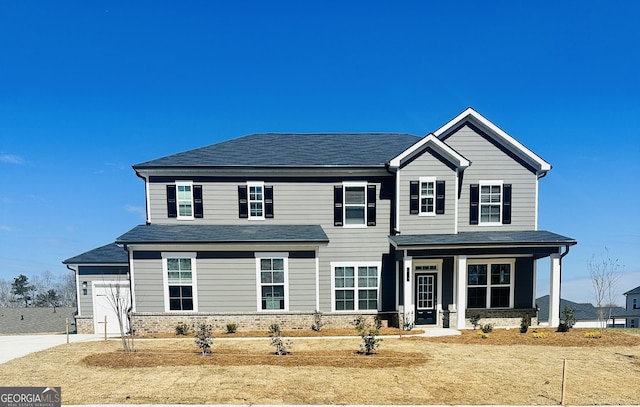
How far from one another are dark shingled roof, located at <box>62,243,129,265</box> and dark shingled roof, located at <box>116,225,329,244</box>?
1.78 meters

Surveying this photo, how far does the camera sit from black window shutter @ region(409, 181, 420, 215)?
51.5 ft

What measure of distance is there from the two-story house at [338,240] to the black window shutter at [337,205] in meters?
0.05

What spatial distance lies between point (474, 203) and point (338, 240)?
7.16 meters

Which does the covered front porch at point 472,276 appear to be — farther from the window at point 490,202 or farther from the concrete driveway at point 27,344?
the concrete driveway at point 27,344

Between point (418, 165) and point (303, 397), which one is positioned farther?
point (418, 165)

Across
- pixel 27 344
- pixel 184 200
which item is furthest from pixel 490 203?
pixel 27 344

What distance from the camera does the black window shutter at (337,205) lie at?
Result: 53.3ft

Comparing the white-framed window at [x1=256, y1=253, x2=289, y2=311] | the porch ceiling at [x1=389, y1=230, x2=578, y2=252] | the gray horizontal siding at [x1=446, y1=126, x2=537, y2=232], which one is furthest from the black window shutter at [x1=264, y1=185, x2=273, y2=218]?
the gray horizontal siding at [x1=446, y1=126, x2=537, y2=232]

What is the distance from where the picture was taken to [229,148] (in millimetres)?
18031

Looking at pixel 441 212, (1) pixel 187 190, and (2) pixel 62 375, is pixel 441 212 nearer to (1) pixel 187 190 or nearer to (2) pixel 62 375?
(1) pixel 187 190

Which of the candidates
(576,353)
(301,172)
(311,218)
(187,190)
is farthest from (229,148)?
(576,353)

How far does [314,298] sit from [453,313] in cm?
652

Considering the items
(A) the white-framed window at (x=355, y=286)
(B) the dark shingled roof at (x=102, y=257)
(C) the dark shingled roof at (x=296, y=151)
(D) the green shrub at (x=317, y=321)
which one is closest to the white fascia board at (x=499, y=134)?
(C) the dark shingled roof at (x=296, y=151)

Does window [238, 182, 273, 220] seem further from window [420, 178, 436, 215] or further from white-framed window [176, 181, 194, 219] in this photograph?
window [420, 178, 436, 215]
